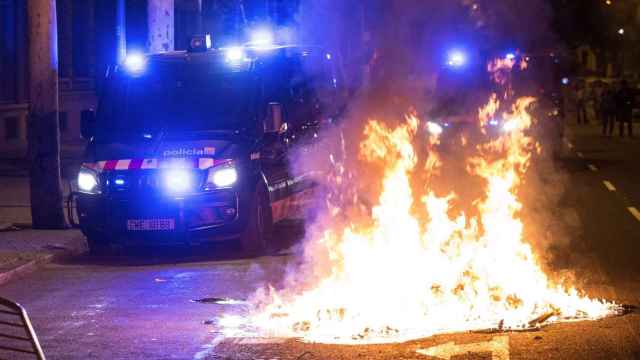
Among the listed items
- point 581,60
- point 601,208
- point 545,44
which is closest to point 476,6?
point 601,208

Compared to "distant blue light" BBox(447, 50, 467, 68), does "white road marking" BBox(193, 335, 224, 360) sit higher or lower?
lower

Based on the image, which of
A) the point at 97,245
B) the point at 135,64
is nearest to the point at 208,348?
the point at 97,245

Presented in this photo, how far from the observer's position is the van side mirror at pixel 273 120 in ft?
41.9

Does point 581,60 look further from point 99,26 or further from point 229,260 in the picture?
point 229,260

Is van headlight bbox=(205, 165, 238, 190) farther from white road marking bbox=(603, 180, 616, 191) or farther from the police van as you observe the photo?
white road marking bbox=(603, 180, 616, 191)

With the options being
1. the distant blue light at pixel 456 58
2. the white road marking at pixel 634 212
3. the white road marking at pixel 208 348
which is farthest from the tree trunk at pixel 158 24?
the white road marking at pixel 208 348

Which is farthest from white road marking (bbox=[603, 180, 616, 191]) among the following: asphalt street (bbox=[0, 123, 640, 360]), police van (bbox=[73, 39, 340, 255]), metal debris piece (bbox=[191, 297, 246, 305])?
metal debris piece (bbox=[191, 297, 246, 305])

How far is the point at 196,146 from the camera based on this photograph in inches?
485

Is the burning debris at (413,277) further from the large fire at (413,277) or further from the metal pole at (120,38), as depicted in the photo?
the metal pole at (120,38)

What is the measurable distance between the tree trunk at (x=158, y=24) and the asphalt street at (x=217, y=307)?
5.14 metres

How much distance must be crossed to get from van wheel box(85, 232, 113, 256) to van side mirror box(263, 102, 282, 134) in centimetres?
214

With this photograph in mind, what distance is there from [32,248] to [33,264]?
950 millimetres

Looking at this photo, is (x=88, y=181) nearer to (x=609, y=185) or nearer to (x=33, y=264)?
(x=33, y=264)

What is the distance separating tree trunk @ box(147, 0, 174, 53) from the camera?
61.4 feet
